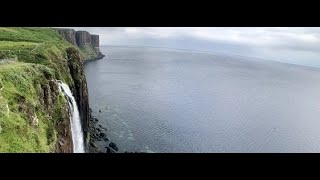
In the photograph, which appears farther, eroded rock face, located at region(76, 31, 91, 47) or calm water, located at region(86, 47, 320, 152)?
eroded rock face, located at region(76, 31, 91, 47)

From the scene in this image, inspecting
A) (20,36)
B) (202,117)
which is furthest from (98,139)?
(202,117)

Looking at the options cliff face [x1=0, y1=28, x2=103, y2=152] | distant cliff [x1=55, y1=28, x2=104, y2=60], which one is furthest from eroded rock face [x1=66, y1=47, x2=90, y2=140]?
distant cliff [x1=55, y1=28, x2=104, y2=60]

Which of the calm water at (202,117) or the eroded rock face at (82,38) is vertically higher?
the eroded rock face at (82,38)

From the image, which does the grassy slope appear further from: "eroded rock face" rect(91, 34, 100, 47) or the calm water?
"eroded rock face" rect(91, 34, 100, 47)

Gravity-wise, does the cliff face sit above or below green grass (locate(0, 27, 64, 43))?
below

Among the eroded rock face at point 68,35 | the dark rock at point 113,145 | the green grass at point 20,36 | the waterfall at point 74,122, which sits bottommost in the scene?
the dark rock at point 113,145

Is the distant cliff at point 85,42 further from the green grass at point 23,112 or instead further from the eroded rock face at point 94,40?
the green grass at point 23,112

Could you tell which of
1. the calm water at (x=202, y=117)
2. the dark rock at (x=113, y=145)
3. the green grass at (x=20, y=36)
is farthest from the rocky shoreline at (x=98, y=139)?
the green grass at (x=20, y=36)

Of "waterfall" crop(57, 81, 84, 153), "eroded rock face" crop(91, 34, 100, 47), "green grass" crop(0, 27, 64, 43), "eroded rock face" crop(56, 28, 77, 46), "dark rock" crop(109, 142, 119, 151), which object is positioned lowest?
"dark rock" crop(109, 142, 119, 151)

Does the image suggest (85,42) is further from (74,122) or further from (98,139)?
(74,122)
